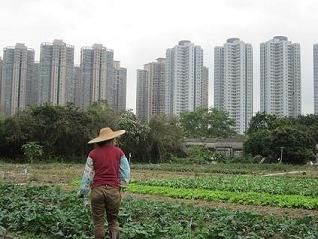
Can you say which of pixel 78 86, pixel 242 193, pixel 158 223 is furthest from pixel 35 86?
pixel 158 223

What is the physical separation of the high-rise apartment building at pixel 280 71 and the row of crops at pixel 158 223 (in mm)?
73938

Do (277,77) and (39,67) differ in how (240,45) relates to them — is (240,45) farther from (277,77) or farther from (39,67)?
(39,67)

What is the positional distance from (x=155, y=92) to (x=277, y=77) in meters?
21.8

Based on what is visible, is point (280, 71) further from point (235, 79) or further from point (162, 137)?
point (162, 137)

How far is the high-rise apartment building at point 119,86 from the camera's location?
242 ft

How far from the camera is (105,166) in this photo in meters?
7.08

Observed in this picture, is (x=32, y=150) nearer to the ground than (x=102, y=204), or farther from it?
farther from it

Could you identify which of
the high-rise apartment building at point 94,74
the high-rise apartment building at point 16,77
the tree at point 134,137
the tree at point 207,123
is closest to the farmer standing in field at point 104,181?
the tree at point 134,137

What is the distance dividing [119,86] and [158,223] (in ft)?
220

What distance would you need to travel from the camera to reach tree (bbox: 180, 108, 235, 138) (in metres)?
77.1

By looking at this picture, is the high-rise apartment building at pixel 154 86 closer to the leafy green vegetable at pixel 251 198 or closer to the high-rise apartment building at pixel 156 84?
the high-rise apartment building at pixel 156 84

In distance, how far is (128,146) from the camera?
46.8 metres

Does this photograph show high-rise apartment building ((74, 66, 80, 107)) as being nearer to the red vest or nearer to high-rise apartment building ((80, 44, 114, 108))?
high-rise apartment building ((80, 44, 114, 108))

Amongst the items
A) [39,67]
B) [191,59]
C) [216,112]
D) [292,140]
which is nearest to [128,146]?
[292,140]
